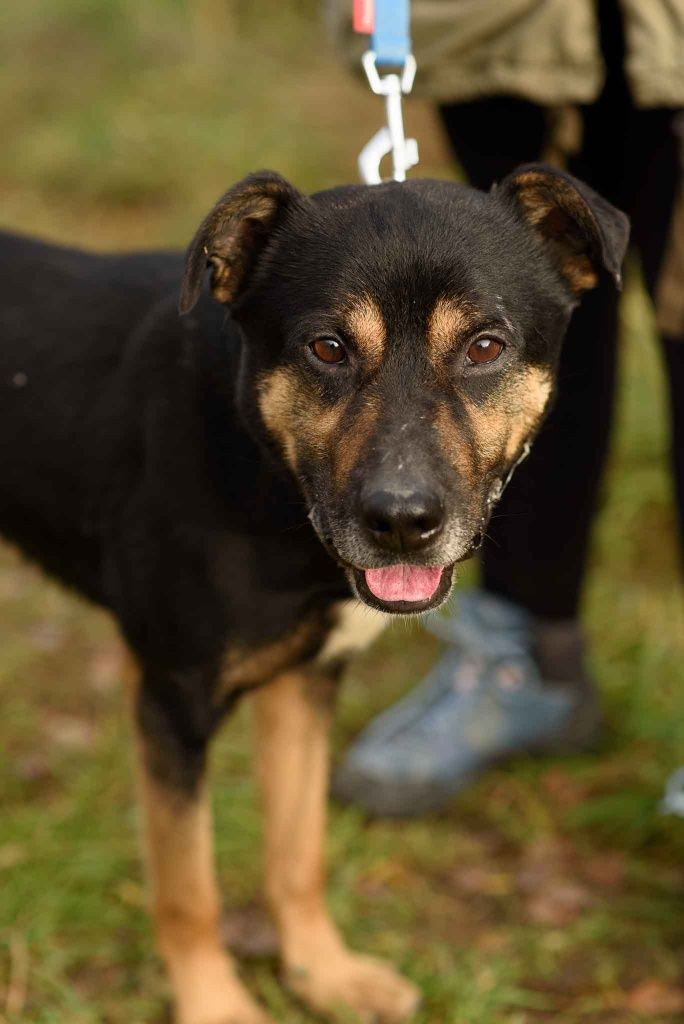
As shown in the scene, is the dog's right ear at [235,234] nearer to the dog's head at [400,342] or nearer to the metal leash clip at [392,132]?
the dog's head at [400,342]

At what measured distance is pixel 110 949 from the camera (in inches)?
136

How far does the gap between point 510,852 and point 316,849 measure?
82 cm

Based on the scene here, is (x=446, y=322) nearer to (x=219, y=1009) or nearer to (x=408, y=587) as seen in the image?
(x=408, y=587)

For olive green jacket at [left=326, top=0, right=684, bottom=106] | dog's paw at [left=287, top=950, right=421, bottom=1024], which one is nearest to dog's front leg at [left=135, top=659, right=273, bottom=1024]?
dog's paw at [left=287, top=950, right=421, bottom=1024]

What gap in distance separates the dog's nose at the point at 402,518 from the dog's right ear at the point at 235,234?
0.56 metres

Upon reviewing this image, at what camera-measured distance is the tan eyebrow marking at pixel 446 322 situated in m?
2.51

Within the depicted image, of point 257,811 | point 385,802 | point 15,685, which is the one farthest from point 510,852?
point 15,685

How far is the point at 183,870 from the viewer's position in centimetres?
309

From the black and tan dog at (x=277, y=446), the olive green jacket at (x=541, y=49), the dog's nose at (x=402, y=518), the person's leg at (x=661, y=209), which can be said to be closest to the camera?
the dog's nose at (x=402, y=518)

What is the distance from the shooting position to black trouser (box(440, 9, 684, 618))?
3246mm

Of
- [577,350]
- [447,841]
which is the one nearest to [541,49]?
[577,350]

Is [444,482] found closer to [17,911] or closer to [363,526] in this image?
[363,526]

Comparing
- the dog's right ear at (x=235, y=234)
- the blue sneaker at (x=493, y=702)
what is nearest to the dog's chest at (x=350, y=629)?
the dog's right ear at (x=235, y=234)

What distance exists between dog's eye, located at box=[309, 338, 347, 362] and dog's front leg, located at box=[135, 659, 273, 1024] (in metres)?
0.87
